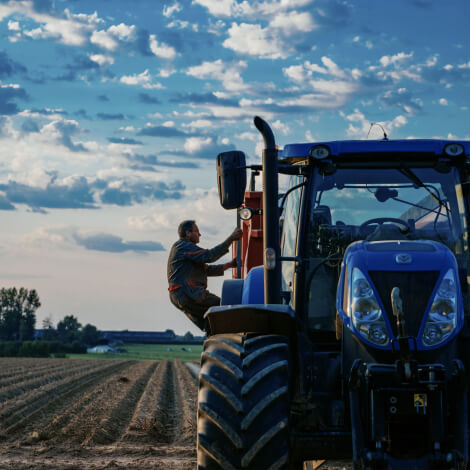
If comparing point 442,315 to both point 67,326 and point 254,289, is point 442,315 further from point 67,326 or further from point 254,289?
point 67,326

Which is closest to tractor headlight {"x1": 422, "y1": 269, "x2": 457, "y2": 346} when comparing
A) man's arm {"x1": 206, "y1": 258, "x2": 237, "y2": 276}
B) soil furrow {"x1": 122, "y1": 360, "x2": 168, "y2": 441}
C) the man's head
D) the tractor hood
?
the tractor hood

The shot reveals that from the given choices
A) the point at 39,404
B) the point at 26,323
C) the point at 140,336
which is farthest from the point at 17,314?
the point at 39,404

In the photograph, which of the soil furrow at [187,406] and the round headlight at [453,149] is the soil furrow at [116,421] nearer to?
the soil furrow at [187,406]

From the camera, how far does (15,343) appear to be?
95125mm

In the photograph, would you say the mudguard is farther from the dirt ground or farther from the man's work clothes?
the dirt ground

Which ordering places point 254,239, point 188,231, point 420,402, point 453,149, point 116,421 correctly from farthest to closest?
point 116,421 < point 254,239 < point 188,231 < point 453,149 < point 420,402

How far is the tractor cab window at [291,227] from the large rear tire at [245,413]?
4.41 feet

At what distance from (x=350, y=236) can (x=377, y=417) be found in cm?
177

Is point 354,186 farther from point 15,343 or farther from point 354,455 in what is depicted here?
point 15,343

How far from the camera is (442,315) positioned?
16.3 ft

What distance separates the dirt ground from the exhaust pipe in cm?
401

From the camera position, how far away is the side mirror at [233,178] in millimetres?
5730

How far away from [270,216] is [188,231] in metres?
3.80

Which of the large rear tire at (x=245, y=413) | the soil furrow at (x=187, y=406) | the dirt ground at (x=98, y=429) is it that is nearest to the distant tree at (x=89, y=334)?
the soil furrow at (x=187, y=406)
